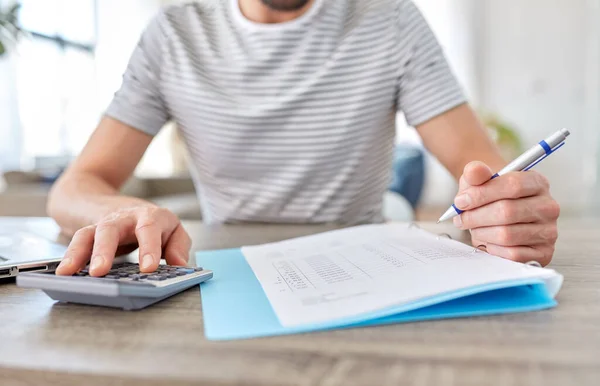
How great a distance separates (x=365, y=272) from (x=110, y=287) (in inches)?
8.9

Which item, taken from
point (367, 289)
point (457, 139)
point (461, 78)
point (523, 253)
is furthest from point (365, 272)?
point (461, 78)

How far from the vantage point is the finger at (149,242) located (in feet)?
1.80

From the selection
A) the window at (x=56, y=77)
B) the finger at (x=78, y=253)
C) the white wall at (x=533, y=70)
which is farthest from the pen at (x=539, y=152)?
the white wall at (x=533, y=70)

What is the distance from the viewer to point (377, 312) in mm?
432

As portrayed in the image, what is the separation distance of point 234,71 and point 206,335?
0.83 metres

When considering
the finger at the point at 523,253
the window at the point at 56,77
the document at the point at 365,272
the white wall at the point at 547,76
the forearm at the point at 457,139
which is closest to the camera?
the document at the point at 365,272

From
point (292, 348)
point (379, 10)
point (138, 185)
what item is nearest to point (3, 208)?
point (138, 185)

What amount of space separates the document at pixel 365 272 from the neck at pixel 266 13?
1.98 feet

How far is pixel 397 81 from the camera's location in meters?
1.13

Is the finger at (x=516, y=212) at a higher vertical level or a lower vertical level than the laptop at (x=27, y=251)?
higher

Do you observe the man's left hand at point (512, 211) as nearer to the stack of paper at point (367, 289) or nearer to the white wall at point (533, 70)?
the stack of paper at point (367, 289)

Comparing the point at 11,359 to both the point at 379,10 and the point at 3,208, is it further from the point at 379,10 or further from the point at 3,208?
the point at 3,208

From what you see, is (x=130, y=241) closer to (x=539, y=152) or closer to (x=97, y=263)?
A: (x=97, y=263)

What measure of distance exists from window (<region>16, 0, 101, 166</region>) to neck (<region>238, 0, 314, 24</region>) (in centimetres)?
290
